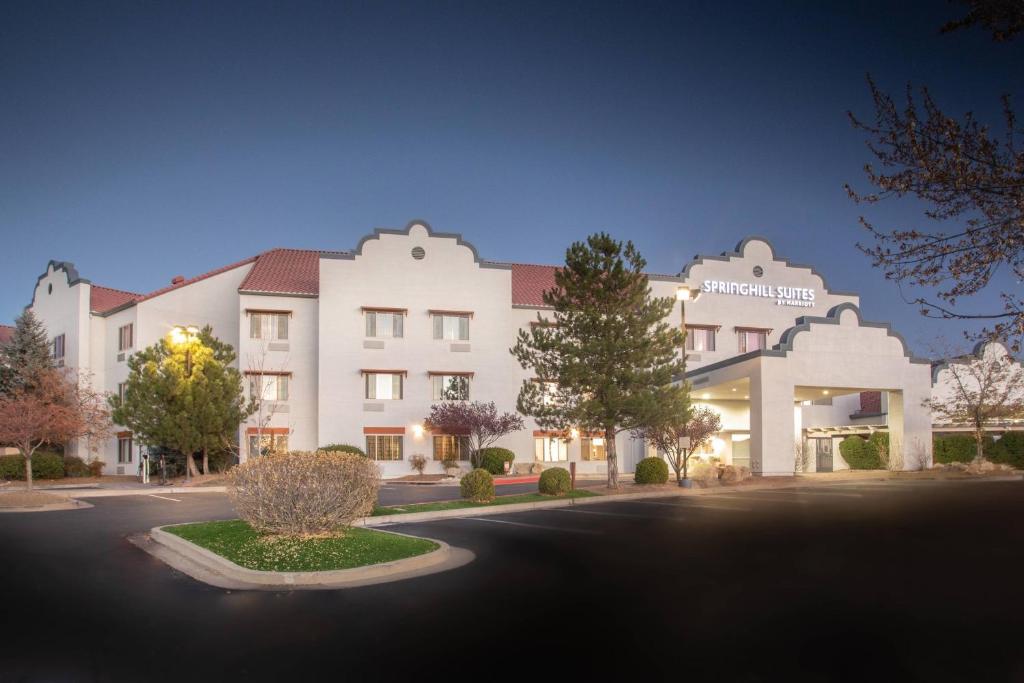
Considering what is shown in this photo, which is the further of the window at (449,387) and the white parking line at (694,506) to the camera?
the window at (449,387)

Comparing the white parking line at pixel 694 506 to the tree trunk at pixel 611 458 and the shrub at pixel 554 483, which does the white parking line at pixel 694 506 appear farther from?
the tree trunk at pixel 611 458

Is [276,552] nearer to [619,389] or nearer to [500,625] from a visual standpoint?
[500,625]

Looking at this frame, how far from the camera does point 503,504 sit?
23.0 m

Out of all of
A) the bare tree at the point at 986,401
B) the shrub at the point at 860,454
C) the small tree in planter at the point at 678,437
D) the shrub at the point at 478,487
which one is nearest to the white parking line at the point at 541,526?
the shrub at the point at 478,487

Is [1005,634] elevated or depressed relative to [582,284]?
depressed

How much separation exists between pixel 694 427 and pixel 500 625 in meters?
23.8

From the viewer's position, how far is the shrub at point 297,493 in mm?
13805

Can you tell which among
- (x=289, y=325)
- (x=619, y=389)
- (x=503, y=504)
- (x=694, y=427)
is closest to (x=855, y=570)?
(x=503, y=504)

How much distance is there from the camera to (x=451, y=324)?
1715 inches

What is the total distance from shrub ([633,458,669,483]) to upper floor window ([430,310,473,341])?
652 inches

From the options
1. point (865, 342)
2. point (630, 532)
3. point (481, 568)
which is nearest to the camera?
point (481, 568)

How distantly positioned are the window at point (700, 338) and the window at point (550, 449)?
31.3 ft

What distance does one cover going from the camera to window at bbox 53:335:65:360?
47.6 m

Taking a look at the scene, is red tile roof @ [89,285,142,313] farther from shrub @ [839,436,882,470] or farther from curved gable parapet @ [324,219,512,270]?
shrub @ [839,436,882,470]
